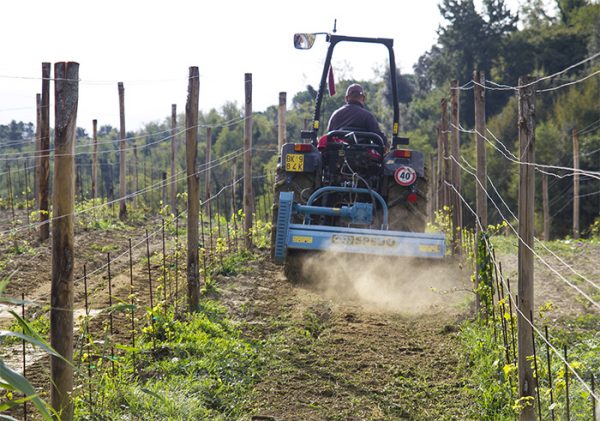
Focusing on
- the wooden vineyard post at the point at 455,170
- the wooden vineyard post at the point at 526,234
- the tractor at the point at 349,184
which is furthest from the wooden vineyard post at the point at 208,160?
the wooden vineyard post at the point at 526,234

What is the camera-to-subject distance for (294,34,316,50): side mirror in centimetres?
955

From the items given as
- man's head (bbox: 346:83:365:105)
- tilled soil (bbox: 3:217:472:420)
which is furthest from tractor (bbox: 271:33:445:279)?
tilled soil (bbox: 3:217:472:420)

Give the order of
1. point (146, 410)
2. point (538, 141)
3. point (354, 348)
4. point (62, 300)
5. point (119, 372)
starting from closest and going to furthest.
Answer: point (62, 300) < point (146, 410) < point (119, 372) < point (354, 348) < point (538, 141)

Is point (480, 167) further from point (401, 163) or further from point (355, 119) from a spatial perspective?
point (355, 119)

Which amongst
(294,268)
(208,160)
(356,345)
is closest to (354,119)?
(294,268)

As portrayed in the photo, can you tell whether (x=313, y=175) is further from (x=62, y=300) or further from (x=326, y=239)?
(x=62, y=300)

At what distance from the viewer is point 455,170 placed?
11148 mm

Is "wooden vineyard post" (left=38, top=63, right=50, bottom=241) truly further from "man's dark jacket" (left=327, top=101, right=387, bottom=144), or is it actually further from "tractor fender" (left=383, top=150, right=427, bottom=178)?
"tractor fender" (left=383, top=150, right=427, bottom=178)

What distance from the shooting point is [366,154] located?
955cm

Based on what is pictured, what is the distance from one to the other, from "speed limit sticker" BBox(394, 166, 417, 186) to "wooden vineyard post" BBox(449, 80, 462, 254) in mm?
1369

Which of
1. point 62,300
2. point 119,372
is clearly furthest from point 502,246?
point 62,300

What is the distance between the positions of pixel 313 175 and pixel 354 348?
3.15m

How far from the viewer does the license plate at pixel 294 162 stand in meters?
9.60

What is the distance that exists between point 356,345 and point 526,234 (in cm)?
234
